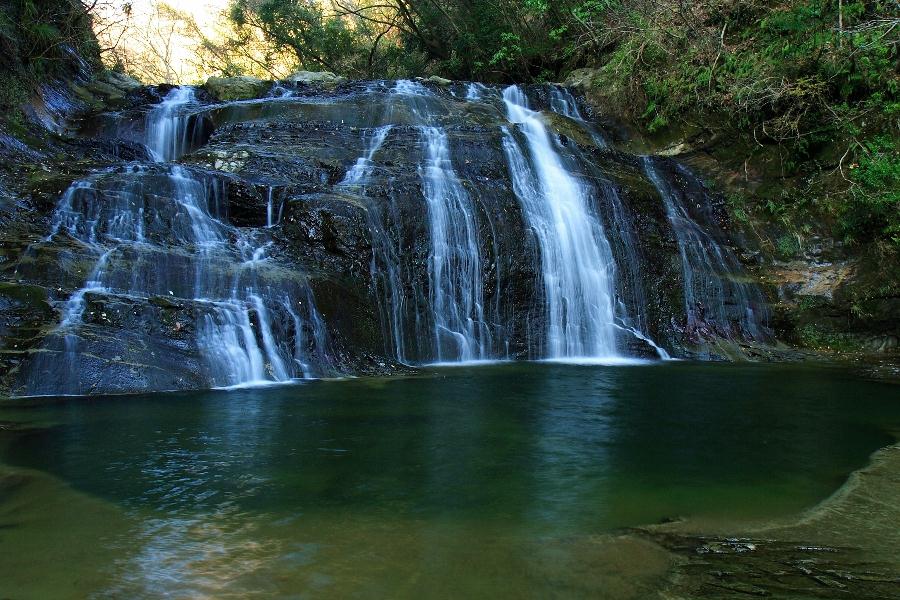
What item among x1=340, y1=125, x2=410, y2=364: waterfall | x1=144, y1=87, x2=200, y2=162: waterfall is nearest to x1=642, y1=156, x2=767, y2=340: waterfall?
x1=340, y1=125, x2=410, y2=364: waterfall

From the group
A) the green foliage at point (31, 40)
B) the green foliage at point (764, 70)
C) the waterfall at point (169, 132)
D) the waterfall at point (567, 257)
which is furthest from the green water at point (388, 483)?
the green foliage at point (31, 40)

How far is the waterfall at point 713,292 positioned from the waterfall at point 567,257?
1486 millimetres

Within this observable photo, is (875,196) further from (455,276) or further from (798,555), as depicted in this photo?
(798,555)

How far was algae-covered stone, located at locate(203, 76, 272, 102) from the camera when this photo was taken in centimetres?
1608

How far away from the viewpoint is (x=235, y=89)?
16.3m

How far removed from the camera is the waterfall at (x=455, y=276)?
9766 mm

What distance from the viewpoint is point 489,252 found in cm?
1046

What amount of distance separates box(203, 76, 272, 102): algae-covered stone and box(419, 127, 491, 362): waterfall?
793 cm

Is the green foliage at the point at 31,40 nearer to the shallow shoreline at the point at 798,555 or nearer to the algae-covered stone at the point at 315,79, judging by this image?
the algae-covered stone at the point at 315,79

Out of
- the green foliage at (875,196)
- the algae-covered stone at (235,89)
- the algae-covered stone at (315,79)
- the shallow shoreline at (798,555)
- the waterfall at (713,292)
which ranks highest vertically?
the algae-covered stone at (315,79)

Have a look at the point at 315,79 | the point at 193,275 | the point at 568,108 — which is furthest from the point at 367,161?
the point at 315,79

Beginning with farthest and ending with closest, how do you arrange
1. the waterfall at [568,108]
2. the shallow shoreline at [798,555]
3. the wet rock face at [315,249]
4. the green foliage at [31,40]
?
the waterfall at [568,108], the green foliage at [31,40], the wet rock face at [315,249], the shallow shoreline at [798,555]

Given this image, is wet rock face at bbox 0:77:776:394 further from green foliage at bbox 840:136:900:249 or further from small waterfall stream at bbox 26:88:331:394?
green foliage at bbox 840:136:900:249

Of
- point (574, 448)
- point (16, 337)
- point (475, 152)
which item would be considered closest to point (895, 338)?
point (475, 152)
